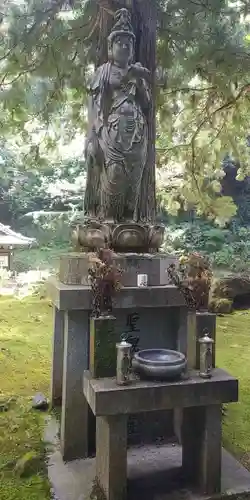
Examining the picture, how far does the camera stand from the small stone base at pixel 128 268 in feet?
10.1

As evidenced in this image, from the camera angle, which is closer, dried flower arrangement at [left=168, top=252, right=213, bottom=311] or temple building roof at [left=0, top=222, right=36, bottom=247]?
dried flower arrangement at [left=168, top=252, right=213, bottom=311]

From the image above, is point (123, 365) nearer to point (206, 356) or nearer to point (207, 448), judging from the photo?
point (206, 356)

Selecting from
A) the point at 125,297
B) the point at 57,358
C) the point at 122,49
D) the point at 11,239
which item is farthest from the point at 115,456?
the point at 11,239

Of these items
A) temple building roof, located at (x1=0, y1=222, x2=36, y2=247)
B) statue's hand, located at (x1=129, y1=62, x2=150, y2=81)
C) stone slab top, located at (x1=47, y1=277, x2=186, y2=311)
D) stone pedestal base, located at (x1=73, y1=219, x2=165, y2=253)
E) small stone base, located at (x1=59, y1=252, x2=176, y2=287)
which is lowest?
stone slab top, located at (x1=47, y1=277, x2=186, y2=311)

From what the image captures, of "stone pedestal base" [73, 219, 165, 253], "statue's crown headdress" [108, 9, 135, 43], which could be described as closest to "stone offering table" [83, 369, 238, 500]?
"stone pedestal base" [73, 219, 165, 253]

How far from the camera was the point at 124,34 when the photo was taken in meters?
3.21

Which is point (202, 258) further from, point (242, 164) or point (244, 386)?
point (242, 164)

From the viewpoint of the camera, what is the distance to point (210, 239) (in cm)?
1302

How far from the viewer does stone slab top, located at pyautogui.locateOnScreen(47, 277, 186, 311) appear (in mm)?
2896

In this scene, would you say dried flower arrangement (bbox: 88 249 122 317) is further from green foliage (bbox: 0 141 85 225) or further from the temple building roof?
green foliage (bbox: 0 141 85 225)

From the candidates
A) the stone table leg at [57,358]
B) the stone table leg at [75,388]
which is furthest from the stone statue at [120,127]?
the stone table leg at [57,358]

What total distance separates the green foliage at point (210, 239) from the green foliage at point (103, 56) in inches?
257

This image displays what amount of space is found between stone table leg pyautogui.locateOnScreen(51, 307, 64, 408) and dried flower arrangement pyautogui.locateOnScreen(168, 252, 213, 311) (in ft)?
4.03

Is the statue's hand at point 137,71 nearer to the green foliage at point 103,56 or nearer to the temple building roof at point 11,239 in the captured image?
the green foliage at point 103,56
